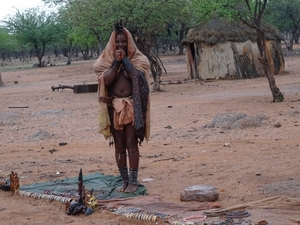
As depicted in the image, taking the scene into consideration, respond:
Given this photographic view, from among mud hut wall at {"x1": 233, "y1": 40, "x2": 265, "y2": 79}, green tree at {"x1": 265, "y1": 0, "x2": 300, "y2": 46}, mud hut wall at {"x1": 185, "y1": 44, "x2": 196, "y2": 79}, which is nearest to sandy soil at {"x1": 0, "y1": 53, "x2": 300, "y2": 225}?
mud hut wall at {"x1": 233, "y1": 40, "x2": 265, "y2": 79}

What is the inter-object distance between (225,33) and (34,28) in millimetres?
28272

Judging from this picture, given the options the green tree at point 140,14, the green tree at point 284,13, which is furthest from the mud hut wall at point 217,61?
the green tree at point 284,13

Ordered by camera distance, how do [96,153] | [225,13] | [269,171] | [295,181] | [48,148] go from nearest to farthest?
[295,181] → [269,171] → [96,153] → [48,148] → [225,13]

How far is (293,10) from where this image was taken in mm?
40344

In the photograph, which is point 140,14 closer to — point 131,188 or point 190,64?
point 190,64

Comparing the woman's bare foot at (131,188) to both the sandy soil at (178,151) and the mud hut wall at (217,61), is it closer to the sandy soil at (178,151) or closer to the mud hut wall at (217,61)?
the sandy soil at (178,151)

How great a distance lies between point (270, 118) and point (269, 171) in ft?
14.8

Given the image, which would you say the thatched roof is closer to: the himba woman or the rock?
the himba woman

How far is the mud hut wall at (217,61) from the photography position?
71.6ft

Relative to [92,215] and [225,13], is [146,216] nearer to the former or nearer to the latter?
[92,215]

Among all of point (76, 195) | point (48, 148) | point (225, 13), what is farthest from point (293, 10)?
point (76, 195)

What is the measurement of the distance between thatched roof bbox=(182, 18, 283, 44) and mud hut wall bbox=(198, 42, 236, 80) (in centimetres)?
27

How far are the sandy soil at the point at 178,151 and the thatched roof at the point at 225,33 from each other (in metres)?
6.52

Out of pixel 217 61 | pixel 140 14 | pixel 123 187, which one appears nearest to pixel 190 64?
pixel 217 61
